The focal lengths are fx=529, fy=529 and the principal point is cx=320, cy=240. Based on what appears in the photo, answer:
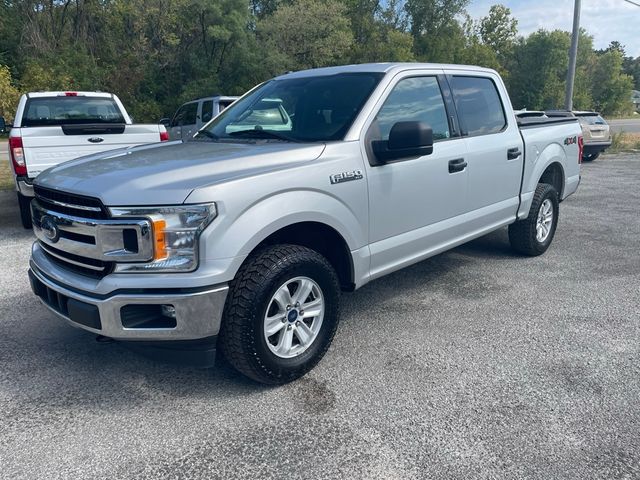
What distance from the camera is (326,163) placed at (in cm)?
326

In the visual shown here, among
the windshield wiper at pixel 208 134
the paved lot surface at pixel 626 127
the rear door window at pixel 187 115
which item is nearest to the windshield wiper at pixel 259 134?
the windshield wiper at pixel 208 134

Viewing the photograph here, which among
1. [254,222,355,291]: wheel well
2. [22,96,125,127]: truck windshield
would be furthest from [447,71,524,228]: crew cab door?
[22,96,125,127]: truck windshield

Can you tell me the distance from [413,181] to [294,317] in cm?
137

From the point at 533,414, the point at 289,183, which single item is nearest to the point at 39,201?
the point at 289,183

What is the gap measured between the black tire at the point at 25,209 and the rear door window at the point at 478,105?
5.43 metres

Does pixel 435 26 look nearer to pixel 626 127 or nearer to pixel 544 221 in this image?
pixel 626 127

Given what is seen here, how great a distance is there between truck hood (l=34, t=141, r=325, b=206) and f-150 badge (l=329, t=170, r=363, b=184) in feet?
0.56

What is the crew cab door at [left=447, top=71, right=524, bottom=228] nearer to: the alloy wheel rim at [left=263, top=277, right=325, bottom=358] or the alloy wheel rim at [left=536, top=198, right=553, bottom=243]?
the alloy wheel rim at [left=536, top=198, right=553, bottom=243]

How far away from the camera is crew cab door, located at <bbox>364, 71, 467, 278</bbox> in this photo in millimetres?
3607

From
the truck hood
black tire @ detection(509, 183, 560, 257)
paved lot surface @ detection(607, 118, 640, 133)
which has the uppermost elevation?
the truck hood

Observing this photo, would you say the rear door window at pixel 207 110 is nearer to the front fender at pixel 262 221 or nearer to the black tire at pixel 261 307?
the front fender at pixel 262 221

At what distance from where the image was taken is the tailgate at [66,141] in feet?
20.5

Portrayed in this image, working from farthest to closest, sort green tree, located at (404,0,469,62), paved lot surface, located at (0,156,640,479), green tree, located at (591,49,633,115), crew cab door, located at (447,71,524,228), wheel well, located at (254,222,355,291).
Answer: green tree, located at (591,49,633,115) → green tree, located at (404,0,469,62) → crew cab door, located at (447,71,524,228) → wheel well, located at (254,222,355,291) → paved lot surface, located at (0,156,640,479)

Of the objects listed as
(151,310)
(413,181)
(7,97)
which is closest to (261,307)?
(151,310)
